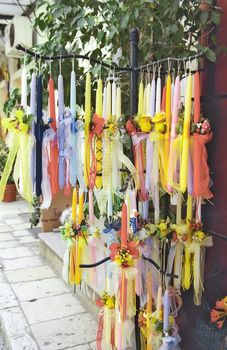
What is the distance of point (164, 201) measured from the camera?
2332 mm

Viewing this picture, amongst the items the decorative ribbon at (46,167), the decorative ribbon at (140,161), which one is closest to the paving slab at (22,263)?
Answer: the decorative ribbon at (46,167)

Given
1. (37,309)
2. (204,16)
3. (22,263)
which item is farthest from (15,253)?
(204,16)

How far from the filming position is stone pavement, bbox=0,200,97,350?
288cm

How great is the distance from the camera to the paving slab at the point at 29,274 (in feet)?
13.3

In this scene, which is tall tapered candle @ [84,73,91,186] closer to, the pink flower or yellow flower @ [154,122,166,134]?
yellow flower @ [154,122,166,134]

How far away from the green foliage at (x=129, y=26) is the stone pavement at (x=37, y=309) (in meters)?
1.68

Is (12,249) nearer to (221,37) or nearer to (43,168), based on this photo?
(43,168)

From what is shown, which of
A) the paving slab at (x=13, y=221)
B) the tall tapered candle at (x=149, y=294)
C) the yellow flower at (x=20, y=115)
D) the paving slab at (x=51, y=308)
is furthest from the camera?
the paving slab at (x=13, y=221)

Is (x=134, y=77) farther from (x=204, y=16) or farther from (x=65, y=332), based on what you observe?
(x=65, y=332)

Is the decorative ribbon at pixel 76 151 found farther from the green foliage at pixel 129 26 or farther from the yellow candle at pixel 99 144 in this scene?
the green foliage at pixel 129 26

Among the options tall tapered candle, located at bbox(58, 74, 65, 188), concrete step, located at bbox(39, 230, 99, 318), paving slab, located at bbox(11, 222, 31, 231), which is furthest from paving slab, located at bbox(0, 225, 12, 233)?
tall tapered candle, located at bbox(58, 74, 65, 188)

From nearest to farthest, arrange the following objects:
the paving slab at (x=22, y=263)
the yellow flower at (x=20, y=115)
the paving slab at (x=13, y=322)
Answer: the yellow flower at (x=20, y=115) → the paving slab at (x=13, y=322) → the paving slab at (x=22, y=263)

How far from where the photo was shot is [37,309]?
3361 millimetres

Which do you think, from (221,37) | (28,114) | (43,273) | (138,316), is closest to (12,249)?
(43,273)
